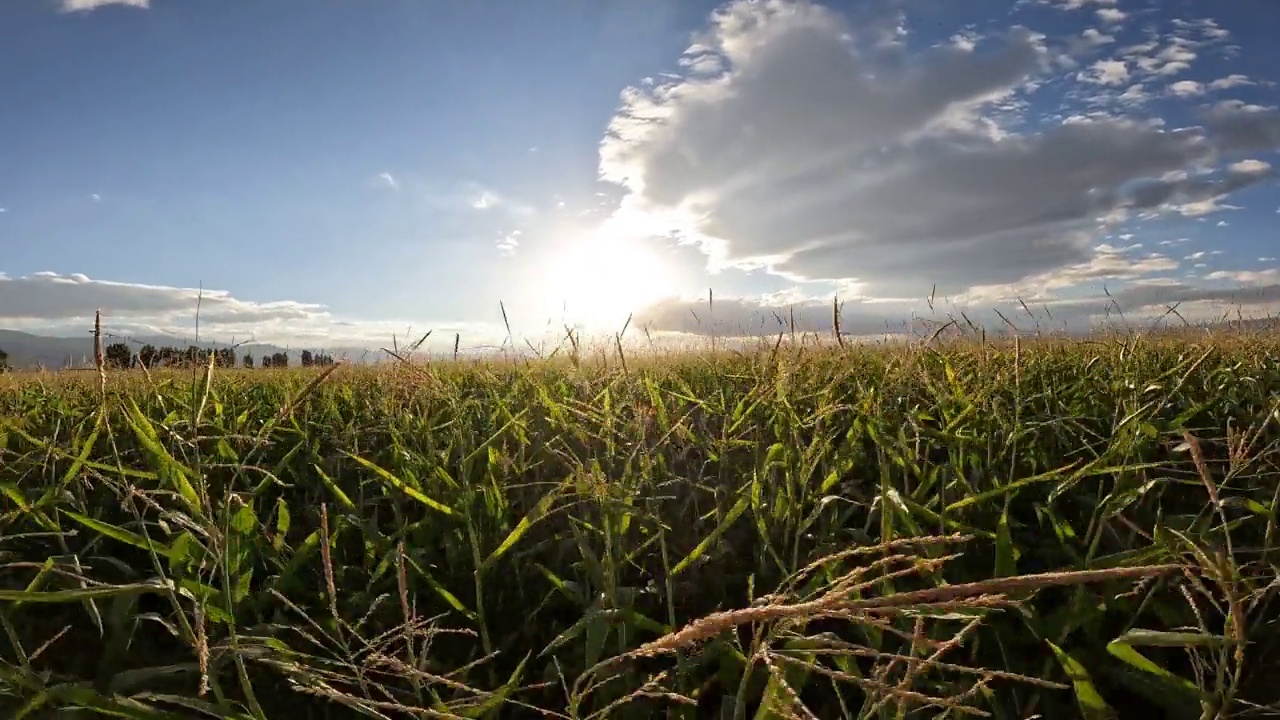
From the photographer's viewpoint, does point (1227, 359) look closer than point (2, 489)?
No

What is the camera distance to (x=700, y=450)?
294cm

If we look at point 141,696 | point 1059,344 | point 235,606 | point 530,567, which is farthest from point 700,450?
point 1059,344

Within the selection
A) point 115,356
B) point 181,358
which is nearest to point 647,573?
point 115,356

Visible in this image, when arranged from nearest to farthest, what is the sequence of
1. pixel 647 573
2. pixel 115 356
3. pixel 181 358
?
1. pixel 647 573
2. pixel 115 356
3. pixel 181 358

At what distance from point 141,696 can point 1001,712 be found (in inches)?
56.2

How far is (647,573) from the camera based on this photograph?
6.48ft

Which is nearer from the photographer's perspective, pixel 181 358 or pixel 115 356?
pixel 115 356

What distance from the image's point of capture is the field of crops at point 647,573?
117cm

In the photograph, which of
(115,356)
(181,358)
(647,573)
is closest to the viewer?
(647,573)

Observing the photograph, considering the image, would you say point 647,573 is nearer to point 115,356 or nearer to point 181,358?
point 115,356

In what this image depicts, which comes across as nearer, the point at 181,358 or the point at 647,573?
the point at 647,573

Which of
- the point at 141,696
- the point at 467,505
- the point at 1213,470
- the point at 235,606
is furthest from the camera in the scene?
the point at 1213,470

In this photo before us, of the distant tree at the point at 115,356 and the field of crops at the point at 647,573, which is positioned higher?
the distant tree at the point at 115,356

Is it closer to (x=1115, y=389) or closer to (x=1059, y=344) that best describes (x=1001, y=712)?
(x=1115, y=389)
